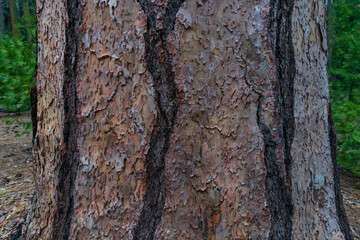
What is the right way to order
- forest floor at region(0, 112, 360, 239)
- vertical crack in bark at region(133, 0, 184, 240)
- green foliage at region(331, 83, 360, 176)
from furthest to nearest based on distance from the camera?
1. green foliage at region(331, 83, 360, 176)
2. forest floor at region(0, 112, 360, 239)
3. vertical crack in bark at region(133, 0, 184, 240)

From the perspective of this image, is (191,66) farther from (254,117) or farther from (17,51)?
(17,51)

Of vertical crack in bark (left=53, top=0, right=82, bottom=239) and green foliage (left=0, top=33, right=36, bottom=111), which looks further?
green foliage (left=0, top=33, right=36, bottom=111)

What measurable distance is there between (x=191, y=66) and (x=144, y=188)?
0.47 metres

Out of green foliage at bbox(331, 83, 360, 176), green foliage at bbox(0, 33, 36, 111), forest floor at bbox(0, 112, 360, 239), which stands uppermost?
green foliage at bbox(0, 33, 36, 111)

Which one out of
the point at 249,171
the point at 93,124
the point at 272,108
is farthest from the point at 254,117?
the point at 93,124

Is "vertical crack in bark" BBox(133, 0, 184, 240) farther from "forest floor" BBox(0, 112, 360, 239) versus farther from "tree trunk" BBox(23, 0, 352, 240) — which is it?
"forest floor" BBox(0, 112, 360, 239)

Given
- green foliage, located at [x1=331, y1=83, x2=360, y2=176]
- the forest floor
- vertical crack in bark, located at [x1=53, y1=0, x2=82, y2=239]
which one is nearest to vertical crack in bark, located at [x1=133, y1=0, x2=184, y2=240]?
vertical crack in bark, located at [x1=53, y1=0, x2=82, y2=239]

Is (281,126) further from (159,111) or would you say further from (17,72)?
(17,72)

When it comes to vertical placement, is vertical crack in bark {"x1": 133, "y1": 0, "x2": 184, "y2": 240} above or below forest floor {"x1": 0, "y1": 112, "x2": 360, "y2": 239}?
above

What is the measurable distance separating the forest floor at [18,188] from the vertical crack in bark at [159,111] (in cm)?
111

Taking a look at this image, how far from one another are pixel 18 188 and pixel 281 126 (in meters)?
2.23

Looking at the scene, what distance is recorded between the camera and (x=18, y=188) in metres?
2.45

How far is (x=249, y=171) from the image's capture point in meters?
1.07

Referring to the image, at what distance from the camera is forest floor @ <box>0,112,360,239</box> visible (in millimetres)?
1952
